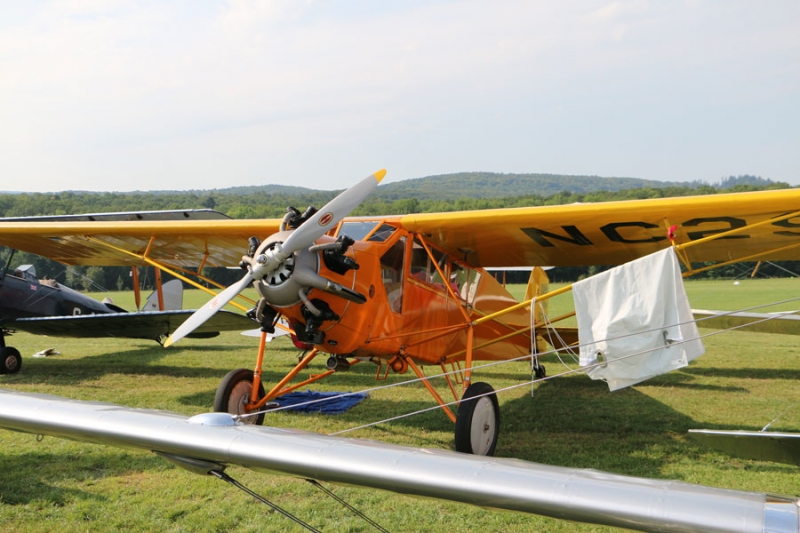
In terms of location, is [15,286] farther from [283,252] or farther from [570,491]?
[570,491]

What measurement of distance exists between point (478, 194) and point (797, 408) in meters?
Answer: 191

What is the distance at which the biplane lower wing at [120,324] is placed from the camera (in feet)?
36.6

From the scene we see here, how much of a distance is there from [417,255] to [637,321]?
2.65m

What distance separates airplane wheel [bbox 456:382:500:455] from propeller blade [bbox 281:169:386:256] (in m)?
1.95

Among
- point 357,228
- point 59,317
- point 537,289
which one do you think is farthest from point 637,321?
point 59,317

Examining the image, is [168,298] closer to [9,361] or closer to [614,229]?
[9,361]

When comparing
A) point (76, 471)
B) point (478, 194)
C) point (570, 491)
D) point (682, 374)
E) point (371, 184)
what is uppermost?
point (478, 194)

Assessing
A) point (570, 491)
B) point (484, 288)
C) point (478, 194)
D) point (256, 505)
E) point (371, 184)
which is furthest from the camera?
point (478, 194)

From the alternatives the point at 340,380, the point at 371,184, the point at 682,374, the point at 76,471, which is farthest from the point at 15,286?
the point at 682,374

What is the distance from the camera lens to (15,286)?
1185 cm

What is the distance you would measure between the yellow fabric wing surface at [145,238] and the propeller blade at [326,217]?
2129mm

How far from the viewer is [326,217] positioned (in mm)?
5039

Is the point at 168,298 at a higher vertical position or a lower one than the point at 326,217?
lower

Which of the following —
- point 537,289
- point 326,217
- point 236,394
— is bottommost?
point 236,394
